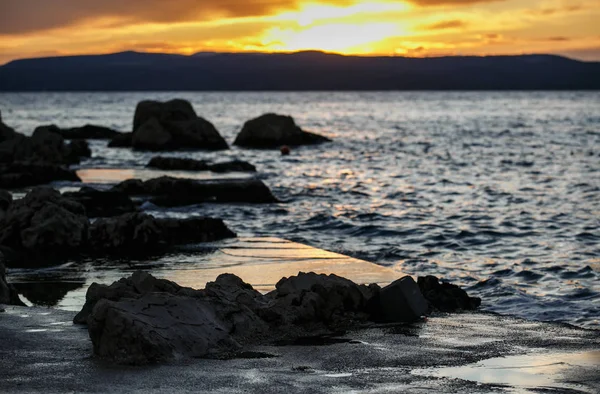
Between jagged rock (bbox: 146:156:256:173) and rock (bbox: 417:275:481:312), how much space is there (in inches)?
917

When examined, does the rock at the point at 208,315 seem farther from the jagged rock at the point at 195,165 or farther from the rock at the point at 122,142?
the rock at the point at 122,142

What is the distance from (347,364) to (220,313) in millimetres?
1705

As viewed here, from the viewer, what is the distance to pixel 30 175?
92.9 ft

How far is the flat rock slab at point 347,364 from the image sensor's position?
23.8 feet

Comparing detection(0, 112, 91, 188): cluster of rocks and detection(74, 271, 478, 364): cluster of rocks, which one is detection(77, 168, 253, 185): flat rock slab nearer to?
detection(0, 112, 91, 188): cluster of rocks

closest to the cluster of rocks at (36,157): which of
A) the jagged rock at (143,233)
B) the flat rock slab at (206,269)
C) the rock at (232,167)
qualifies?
the rock at (232,167)

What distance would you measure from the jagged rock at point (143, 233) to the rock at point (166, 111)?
3542 cm

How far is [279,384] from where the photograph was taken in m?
7.28

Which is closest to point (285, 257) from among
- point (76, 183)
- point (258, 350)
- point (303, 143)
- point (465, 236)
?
point (465, 236)

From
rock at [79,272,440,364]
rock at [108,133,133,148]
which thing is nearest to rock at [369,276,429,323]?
rock at [79,272,440,364]

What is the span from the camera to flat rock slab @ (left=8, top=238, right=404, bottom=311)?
12758mm

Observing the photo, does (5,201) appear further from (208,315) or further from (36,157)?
(36,157)

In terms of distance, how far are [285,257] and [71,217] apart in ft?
12.8

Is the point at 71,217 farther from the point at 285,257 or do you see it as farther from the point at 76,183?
the point at 76,183
